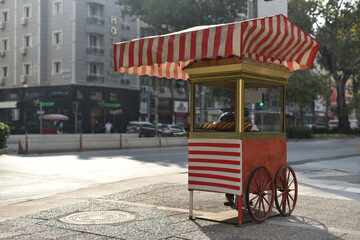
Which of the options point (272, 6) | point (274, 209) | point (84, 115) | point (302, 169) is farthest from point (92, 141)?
point (84, 115)

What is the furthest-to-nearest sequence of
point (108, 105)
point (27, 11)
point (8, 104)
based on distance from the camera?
1. point (8, 104)
2. point (27, 11)
3. point (108, 105)

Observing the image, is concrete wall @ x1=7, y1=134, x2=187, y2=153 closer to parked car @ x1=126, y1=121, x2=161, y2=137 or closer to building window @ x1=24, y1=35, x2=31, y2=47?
parked car @ x1=126, y1=121, x2=161, y2=137

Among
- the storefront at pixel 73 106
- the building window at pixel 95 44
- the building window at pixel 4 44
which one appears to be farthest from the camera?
the building window at pixel 4 44

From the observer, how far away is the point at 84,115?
4666 centimetres

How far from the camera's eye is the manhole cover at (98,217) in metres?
6.26

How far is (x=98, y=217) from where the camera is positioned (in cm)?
655

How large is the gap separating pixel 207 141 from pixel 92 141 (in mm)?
18968

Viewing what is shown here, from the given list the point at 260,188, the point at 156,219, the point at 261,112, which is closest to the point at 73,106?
the point at 261,112

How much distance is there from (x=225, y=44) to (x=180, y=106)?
53.3 meters

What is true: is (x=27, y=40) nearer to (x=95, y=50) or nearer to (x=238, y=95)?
(x=95, y=50)

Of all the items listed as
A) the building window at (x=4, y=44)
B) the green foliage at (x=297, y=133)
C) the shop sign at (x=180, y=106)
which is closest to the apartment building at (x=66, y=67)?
the building window at (x=4, y=44)

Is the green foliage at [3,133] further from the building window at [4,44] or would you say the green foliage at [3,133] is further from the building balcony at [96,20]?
the building window at [4,44]

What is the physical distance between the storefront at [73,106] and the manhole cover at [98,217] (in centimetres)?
3880

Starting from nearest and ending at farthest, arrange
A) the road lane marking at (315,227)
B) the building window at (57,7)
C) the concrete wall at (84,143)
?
the road lane marking at (315,227) < the concrete wall at (84,143) < the building window at (57,7)
